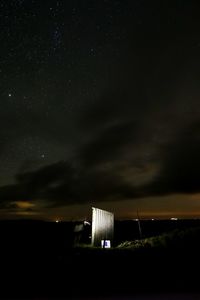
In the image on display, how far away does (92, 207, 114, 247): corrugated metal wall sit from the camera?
20.5 meters

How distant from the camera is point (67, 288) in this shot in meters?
7.55

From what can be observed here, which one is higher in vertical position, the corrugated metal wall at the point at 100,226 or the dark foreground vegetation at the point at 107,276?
the corrugated metal wall at the point at 100,226

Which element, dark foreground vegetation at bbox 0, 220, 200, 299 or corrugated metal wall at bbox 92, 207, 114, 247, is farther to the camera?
corrugated metal wall at bbox 92, 207, 114, 247

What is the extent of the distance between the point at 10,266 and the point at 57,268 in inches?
57.8

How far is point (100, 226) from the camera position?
2102cm

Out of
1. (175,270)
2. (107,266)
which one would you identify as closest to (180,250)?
(175,270)

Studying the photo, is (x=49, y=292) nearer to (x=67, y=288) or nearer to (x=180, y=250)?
(x=67, y=288)

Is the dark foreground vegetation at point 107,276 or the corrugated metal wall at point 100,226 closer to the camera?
the dark foreground vegetation at point 107,276

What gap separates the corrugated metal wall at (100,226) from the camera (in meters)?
20.5

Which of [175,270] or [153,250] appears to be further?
[153,250]

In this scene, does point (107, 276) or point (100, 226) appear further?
point (100, 226)

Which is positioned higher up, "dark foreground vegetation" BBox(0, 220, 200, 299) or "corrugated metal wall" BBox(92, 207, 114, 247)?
"corrugated metal wall" BBox(92, 207, 114, 247)

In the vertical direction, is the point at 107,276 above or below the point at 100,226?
below

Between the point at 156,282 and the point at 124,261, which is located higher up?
the point at 124,261
